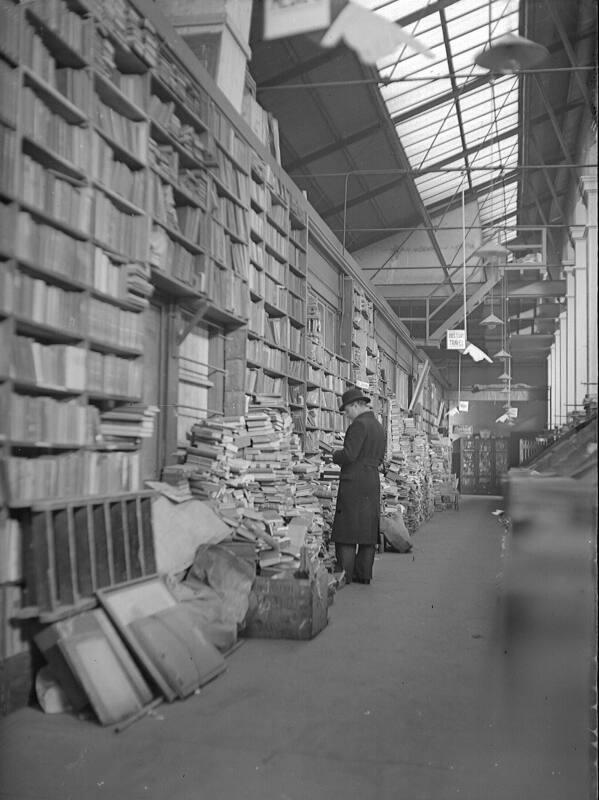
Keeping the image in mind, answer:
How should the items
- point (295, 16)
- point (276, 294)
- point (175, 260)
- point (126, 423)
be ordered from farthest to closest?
point (276, 294) < point (175, 260) < point (126, 423) < point (295, 16)

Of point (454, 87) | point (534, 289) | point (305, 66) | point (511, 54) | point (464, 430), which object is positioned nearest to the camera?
point (511, 54)

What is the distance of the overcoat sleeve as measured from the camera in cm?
652

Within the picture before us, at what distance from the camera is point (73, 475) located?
3592mm

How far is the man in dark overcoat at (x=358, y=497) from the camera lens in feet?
21.3

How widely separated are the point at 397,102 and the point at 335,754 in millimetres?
2322

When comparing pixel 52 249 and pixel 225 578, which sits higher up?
pixel 52 249

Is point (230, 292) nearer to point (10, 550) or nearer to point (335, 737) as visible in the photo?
point (10, 550)

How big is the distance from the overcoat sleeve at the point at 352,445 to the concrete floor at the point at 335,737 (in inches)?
92.1

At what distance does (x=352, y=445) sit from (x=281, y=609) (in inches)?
90.1

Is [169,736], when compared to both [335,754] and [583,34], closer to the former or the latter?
[335,754]

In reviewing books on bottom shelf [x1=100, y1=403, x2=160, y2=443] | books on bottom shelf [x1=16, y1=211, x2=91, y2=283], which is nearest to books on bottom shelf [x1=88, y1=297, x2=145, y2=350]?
books on bottom shelf [x1=16, y1=211, x2=91, y2=283]

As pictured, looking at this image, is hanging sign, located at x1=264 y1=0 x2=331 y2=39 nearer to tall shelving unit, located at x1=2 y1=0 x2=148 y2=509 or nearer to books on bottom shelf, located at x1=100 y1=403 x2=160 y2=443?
tall shelving unit, located at x1=2 y1=0 x2=148 y2=509

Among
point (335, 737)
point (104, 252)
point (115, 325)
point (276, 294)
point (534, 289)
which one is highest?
point (534, 289)

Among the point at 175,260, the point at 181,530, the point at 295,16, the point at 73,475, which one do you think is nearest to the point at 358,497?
the point at 181,530
